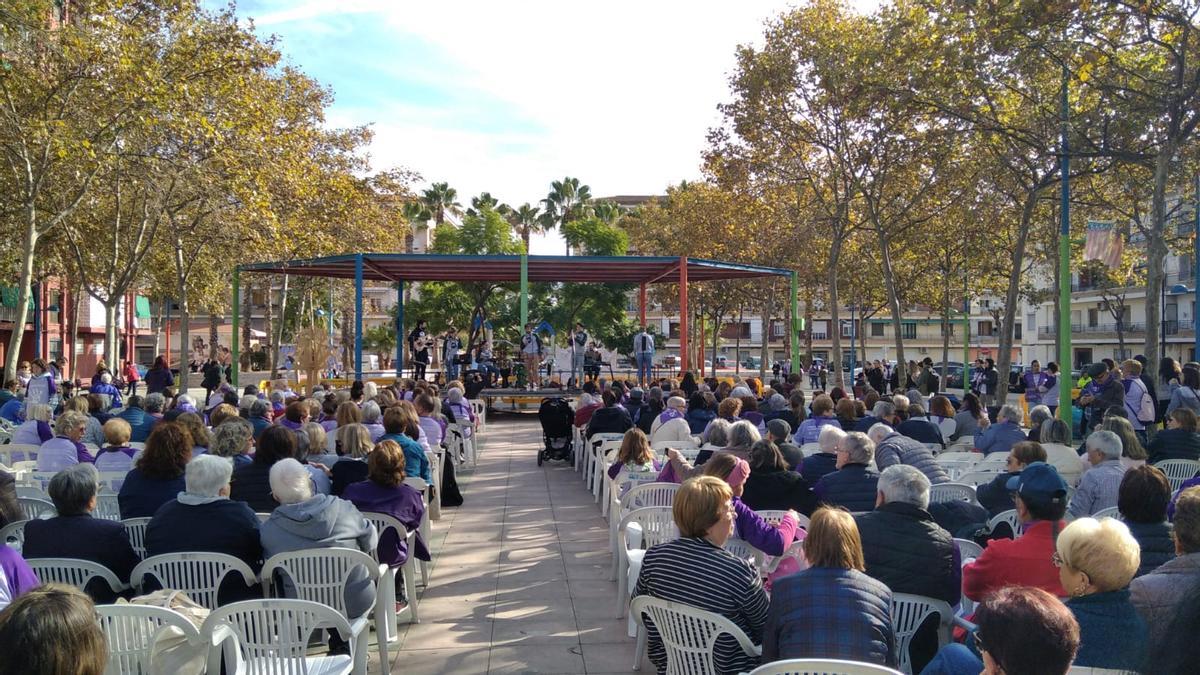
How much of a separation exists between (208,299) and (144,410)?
79.4ft

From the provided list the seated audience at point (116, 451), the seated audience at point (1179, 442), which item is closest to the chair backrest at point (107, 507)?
the seated audience at point (116, 451)

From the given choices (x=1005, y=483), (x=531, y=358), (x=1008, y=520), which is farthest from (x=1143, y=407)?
(x=531, y=358)

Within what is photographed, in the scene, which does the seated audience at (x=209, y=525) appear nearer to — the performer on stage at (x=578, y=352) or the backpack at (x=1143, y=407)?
the backpack at (x=1143, y=407)

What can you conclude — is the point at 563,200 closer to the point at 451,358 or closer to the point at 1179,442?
the point at 451,358

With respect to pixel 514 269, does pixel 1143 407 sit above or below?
below

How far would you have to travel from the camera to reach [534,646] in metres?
5.39

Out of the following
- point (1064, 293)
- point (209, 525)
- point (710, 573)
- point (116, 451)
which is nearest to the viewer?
point (710, 573)

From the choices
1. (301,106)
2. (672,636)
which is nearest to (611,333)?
(301,106)

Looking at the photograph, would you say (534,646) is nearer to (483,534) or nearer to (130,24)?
(483,534)

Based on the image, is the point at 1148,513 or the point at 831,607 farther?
the point at 1148,513

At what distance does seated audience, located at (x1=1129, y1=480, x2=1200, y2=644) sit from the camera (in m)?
3.00

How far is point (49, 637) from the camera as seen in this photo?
78.7 inches

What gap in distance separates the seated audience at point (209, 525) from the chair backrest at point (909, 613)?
9.88ft

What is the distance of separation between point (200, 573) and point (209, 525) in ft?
0.75
